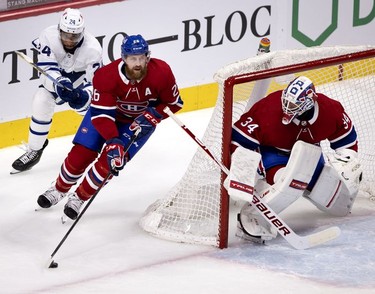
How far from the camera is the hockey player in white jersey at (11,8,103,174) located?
7.27 meters

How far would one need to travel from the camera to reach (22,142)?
793 cm

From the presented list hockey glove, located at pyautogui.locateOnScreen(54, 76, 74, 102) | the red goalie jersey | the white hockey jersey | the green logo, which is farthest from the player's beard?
the green logo

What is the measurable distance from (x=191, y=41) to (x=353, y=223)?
217 cm

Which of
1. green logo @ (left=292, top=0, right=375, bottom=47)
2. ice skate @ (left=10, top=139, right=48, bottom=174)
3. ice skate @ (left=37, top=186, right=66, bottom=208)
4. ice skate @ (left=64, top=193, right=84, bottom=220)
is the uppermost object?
green logo @ (left=292, top=0, right=375, bottom=47)

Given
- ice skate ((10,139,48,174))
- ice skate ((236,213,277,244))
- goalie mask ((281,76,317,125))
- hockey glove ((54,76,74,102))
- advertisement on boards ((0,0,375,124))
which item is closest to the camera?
goalie mask ((281,76,317,125))

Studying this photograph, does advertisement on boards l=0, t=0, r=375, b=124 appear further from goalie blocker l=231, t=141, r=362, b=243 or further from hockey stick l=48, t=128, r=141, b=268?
goalie blocker l=231, t=141, r=362, b=243

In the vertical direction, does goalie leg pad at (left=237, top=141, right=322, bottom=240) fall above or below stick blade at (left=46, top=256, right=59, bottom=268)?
above

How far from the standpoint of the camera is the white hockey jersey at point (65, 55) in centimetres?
739

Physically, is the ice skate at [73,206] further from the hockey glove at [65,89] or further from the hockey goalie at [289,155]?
the hockey goalie at [289,155]

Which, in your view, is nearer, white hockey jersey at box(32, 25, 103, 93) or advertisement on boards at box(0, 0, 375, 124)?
white hockey jersey at box(32, 25, 103, 93)

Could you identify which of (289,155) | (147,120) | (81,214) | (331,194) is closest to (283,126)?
(289,155)

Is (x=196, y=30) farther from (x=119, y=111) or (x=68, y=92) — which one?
(x=119, y=111)

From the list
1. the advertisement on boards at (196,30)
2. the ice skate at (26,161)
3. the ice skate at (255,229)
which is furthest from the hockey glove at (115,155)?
the advertisement on boards at (196,30)

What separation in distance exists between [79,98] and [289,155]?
1307mm
